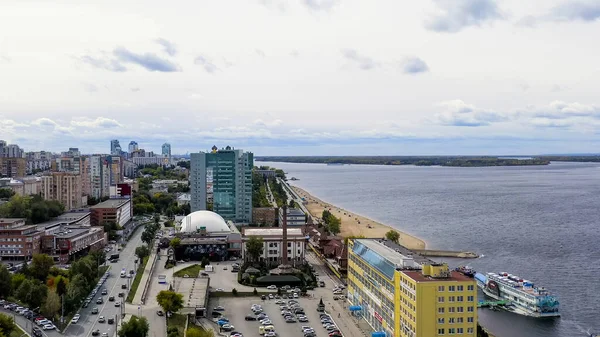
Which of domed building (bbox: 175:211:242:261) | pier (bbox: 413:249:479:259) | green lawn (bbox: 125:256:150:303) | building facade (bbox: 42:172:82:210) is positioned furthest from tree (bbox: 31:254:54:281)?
building facade (bbox: 42:172:82:210)

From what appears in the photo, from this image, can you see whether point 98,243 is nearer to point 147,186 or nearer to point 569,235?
point 569,235

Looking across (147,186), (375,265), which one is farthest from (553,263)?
(147,186)

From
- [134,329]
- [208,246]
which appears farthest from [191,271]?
[134,329]

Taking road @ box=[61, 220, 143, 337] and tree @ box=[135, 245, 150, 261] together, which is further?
tree @ box=[135, 245, 150, 261]

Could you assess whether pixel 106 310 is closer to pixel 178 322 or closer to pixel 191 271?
pixel 178 322

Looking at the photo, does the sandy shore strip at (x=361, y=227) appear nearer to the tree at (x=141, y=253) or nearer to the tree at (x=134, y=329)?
the tree at (x=141, y=253)

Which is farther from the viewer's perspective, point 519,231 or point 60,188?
point 60,188

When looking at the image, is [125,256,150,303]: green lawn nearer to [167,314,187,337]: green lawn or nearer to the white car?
[167,314,187,337]: green lawn
